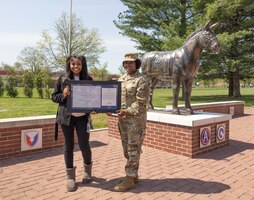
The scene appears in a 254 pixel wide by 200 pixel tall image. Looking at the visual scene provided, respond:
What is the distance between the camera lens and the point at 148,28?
24.2 metres

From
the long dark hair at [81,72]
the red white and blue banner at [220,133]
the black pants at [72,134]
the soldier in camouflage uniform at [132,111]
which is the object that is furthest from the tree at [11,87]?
the soldier in camouflage uniform at [132,111]

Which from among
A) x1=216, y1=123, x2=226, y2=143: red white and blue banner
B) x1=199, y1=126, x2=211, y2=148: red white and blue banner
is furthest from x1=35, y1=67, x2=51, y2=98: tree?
x1=199, y1=126, x2=211, y2=148: red white and blue banner

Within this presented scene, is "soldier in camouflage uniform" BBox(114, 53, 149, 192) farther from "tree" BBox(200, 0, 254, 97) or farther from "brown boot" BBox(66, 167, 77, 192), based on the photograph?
"tree" BBox(200, 0, 254, 97)

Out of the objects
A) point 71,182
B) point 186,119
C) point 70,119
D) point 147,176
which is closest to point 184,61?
point 186,119

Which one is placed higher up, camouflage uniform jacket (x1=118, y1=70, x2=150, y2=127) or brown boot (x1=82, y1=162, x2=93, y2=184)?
camouflage uniform jacket (x1=118, y1=70, x2=150, y2=127)

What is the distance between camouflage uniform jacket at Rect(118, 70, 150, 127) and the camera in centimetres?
388

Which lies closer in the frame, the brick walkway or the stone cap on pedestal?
the brick walkway

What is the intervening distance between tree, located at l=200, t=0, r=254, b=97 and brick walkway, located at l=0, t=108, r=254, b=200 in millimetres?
14922

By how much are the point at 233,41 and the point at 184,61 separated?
16.6 m

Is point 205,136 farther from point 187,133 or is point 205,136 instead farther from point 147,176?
point 147,176

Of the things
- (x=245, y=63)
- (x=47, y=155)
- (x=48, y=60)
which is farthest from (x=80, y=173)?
(x=48, y=60)

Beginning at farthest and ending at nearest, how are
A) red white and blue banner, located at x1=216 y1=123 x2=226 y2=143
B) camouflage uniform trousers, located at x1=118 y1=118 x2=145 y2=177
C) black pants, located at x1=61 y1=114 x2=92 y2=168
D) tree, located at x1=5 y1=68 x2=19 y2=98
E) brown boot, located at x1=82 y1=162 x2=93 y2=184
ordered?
tree, located at x1=5 y1=68 x2=19 y2=98 → red white and blue banner, located at x1=216 y1=123 x2=226 y2=143 → brown boot, located at x1=82 y1=162 x2=93 y2=184 → black pants, located at x1=61 y1=114 x2=92 y2=168 → camouflage uniform trousers, located at x1=118 y1=118 x2=145 y2=177

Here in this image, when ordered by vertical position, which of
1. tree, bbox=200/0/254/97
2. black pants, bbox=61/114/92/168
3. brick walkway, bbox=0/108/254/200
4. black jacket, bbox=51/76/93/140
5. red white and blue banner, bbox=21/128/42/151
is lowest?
brick walkway, bbox=0/108/254/200

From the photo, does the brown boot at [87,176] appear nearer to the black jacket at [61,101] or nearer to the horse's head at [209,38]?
the black jacket at [61,101]
